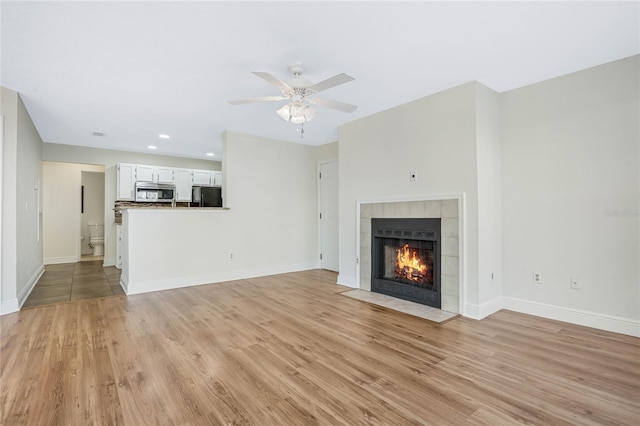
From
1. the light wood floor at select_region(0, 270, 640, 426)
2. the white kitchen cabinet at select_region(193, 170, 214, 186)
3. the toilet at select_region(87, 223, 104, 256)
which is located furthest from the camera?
the toilet at select_region(87, 223, 104, 256)

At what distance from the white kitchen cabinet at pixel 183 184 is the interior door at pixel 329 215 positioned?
11.0 feet

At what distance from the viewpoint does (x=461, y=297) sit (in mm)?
3318

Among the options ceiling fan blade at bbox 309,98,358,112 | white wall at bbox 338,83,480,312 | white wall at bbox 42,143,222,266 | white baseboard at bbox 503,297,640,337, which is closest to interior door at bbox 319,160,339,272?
white wall at bbox 338,83,480,312

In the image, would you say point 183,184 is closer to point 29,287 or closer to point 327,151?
point 29,287

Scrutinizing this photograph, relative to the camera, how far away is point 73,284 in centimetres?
495

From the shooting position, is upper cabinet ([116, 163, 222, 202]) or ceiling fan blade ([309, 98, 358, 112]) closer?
ceiling fan blade ([309, 98, 358, 112])

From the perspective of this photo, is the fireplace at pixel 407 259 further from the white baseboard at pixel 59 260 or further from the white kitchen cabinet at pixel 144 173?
the white baseboard at pixel 59 260

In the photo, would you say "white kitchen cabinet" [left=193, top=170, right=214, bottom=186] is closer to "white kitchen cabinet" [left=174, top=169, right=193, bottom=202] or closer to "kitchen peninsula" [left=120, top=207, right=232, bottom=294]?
"white kitchen cabinet" [left=174, top=169, right=193, bottom=202]

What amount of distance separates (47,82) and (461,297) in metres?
4.99

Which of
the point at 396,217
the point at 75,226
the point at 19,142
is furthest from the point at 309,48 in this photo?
the point at 75,226

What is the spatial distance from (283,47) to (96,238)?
8.00 meters

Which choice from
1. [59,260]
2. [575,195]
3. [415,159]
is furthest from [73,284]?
[575,195]

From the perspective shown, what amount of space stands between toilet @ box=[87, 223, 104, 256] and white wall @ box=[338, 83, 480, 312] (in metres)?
6.85

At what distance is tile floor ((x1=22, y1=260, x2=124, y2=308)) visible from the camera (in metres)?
4.16
